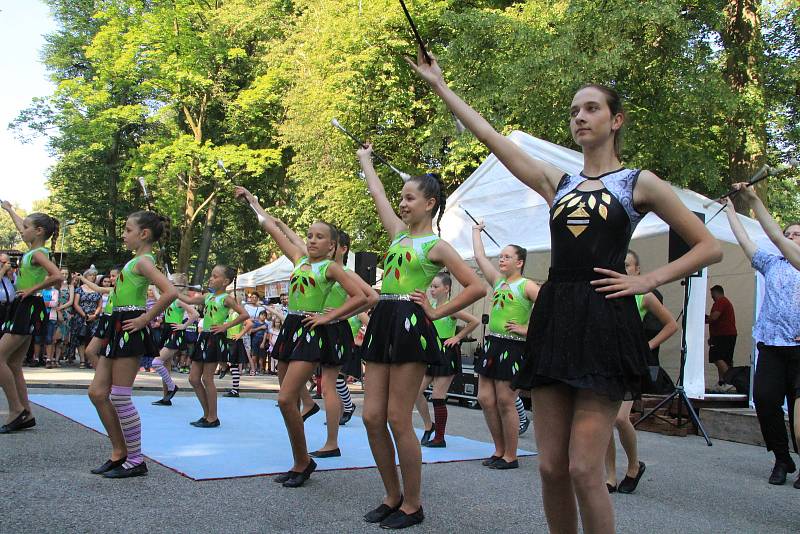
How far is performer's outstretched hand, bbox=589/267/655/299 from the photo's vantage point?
8.58 ft

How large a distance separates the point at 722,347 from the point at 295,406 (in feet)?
33.8

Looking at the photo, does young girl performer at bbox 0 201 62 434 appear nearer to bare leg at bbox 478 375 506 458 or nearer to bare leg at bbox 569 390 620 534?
bare leg at bbox 478 375 506 458

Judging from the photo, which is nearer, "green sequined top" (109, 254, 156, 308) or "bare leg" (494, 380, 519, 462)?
"green sequined top" (109, 254, 156, 308)

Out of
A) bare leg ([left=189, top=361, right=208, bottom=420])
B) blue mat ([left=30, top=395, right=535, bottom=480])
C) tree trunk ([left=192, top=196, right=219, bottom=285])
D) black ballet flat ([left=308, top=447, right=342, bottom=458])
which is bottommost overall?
blue mat ([left=30, top=395, right=535, bottom=480])

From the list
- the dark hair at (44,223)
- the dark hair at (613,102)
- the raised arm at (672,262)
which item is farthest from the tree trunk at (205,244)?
the raised arm at (672,262)

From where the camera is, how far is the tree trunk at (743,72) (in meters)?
15.7

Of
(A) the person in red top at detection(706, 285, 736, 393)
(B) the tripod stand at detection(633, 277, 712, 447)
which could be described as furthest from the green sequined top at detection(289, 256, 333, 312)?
(A) the person in red top at detection(706, 285, 736, 393)

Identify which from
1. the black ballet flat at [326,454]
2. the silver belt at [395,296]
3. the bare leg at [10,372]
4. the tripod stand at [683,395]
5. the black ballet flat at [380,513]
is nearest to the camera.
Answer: the black ballet flat at [380,513]

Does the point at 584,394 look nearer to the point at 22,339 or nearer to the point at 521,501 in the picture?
the point at 521,501

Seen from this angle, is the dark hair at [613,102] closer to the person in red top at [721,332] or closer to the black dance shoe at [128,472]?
the black dance shoe at [128,472]

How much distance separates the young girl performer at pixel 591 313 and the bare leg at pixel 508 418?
390 cm

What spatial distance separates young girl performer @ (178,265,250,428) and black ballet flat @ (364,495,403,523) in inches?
163

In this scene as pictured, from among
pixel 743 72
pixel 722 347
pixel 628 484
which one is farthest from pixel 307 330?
pixel 743 72

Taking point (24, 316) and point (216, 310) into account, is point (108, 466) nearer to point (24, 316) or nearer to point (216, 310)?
point (24, 316)
